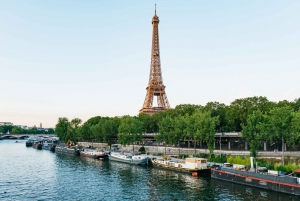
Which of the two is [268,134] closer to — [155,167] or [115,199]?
[155,167]

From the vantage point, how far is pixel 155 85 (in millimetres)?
141625

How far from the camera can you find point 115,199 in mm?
39938

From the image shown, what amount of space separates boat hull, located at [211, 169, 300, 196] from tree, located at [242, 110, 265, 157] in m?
9.42

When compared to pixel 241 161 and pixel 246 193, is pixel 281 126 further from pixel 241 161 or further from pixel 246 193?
pixel 246 193

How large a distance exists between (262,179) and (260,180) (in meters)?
0.36

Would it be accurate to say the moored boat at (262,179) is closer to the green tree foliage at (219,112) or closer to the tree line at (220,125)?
the tree line at (220,125)

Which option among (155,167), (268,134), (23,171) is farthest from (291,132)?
(23,171)

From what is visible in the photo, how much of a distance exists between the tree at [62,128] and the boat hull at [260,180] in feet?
347

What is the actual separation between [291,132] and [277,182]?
54.8 ft

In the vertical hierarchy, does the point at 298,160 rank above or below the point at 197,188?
above

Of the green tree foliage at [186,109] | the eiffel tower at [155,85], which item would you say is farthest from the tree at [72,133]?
the green tree foliage at [186,109]

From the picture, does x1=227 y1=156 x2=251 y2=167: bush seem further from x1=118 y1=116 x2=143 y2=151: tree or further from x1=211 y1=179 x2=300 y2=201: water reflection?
x1=118 y1=116 x2=143 y2=151: tree

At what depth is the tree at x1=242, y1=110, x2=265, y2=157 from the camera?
57344 millimetres

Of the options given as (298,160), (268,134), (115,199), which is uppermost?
(268,134)
